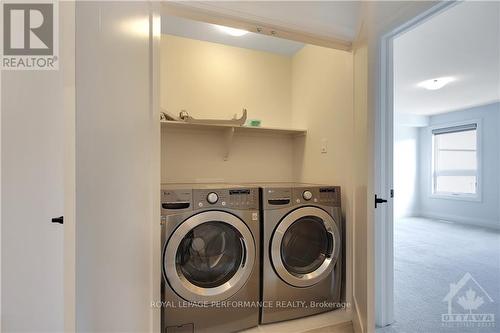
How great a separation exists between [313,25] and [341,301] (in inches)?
78.7

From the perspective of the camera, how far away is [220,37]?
7.41 ft

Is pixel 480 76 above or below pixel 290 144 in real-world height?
above

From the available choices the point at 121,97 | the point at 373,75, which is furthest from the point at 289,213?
the point at 121,97

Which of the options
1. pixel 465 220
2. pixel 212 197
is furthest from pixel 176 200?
pixel 465 220

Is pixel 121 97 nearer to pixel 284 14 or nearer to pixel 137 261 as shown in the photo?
pixel 137 261

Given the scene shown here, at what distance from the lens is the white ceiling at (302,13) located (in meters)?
1.34

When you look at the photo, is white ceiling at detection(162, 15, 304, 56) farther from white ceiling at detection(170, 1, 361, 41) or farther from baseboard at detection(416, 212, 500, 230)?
baseboard at detection(416, 212, 500, 230)

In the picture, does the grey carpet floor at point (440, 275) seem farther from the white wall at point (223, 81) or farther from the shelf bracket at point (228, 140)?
the white wall at point (223, 81)

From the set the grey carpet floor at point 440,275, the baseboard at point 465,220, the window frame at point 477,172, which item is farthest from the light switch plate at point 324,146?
the baseboard at point 465,220

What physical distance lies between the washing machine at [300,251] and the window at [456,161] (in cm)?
495

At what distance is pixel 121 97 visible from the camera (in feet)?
2.73

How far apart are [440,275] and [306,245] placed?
1678mm

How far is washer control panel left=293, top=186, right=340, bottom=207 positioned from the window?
4.88 metres

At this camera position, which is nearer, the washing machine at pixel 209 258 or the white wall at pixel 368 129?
the white wall at pixel 368 129
